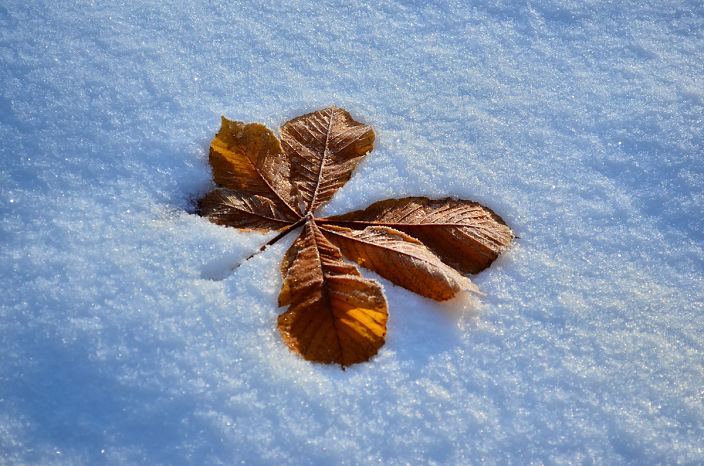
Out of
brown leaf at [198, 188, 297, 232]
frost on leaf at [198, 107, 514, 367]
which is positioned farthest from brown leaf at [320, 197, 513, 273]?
brown leaf at [198, 188, 297, 232]

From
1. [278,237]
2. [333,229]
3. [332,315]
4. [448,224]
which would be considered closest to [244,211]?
[278,237]

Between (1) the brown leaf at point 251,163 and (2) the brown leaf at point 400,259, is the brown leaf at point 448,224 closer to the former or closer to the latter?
(2) the brown leaf at point 400,259

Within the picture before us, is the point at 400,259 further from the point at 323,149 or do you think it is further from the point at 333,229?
the point at 323,149

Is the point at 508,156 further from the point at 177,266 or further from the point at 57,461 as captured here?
the point at 57,461

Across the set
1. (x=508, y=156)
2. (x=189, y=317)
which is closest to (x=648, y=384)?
(x=508, y=156)

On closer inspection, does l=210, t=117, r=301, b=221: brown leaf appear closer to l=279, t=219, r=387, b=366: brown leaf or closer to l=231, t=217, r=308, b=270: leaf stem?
l=231, t=217, r=308, b=270: leaf stem

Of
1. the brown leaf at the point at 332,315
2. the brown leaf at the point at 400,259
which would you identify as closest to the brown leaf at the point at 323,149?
the brown leaf at the point at 400,259
